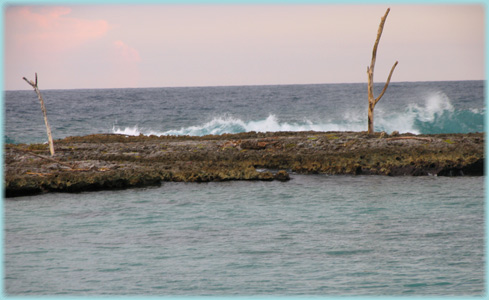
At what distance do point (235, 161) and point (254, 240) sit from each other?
35.0ft

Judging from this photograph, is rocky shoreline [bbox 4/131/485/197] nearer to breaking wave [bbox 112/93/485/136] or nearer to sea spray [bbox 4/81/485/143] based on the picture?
breaking wave [bbox 112/93/485/136]

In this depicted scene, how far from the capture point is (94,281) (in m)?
11.3

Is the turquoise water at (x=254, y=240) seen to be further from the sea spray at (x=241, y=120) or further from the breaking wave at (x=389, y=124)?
the sea spray at (x=241, y=120)

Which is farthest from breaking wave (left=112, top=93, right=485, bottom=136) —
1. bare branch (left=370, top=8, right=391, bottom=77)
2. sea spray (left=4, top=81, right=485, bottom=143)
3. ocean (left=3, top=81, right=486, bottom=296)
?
ocean (left=3, top=81, right=486, bottom=296)

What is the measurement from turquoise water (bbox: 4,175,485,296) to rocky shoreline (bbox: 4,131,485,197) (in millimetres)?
974

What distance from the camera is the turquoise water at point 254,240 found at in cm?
1108

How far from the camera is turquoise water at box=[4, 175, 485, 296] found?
11.1 metres

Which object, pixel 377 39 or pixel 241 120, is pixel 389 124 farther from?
pixel 377 39

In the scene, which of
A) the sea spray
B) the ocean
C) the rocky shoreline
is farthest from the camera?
the sea spray

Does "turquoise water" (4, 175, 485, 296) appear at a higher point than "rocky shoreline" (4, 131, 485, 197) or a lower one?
lower

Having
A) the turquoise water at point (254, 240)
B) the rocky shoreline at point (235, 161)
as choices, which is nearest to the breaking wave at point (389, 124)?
the rocky shoreline at point (235, 161)

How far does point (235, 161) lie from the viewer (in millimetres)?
24609

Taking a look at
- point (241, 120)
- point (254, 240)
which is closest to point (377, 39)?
point (254, 240)

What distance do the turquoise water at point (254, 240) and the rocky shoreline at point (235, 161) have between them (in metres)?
0.97
